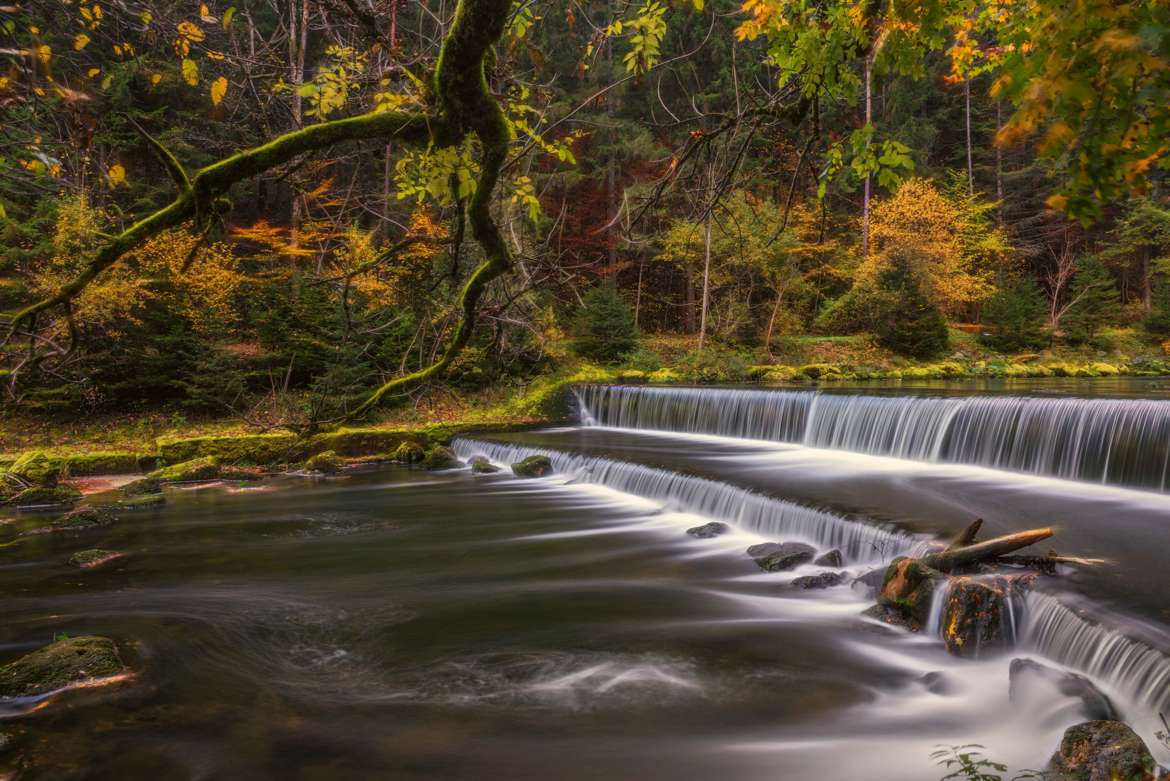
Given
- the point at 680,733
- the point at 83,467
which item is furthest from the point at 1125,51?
the point at 83,467

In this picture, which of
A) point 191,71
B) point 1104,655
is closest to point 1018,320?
point 1104,655

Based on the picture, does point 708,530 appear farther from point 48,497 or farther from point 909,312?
point 909,312

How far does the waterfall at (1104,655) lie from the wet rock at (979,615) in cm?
12

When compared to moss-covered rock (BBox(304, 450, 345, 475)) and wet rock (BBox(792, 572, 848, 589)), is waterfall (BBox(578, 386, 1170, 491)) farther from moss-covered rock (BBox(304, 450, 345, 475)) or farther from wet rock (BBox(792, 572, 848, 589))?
moss-covered rock (BBox(304, 450, 345, 475))

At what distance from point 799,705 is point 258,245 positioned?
22440 millimetres

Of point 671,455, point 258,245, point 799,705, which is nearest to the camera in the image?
point 799,705

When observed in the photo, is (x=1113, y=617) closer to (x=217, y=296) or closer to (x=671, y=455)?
(x=671, y=455)

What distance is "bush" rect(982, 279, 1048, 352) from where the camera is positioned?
25.1 m

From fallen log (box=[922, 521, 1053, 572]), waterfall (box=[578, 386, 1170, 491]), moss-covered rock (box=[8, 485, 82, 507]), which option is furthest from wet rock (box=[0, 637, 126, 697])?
waterfall (box=[578, 386, 1170, 491])

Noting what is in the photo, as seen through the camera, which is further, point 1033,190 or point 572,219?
point 1033,190

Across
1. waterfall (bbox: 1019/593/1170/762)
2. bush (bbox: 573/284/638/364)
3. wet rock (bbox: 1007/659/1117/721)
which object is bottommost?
wet rock (bbox: 1007/659/1117/721)

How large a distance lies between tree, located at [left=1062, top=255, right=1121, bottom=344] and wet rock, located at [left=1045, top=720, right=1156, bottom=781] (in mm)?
28372

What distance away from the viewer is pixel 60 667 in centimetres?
462

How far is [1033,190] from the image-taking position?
108 ft
